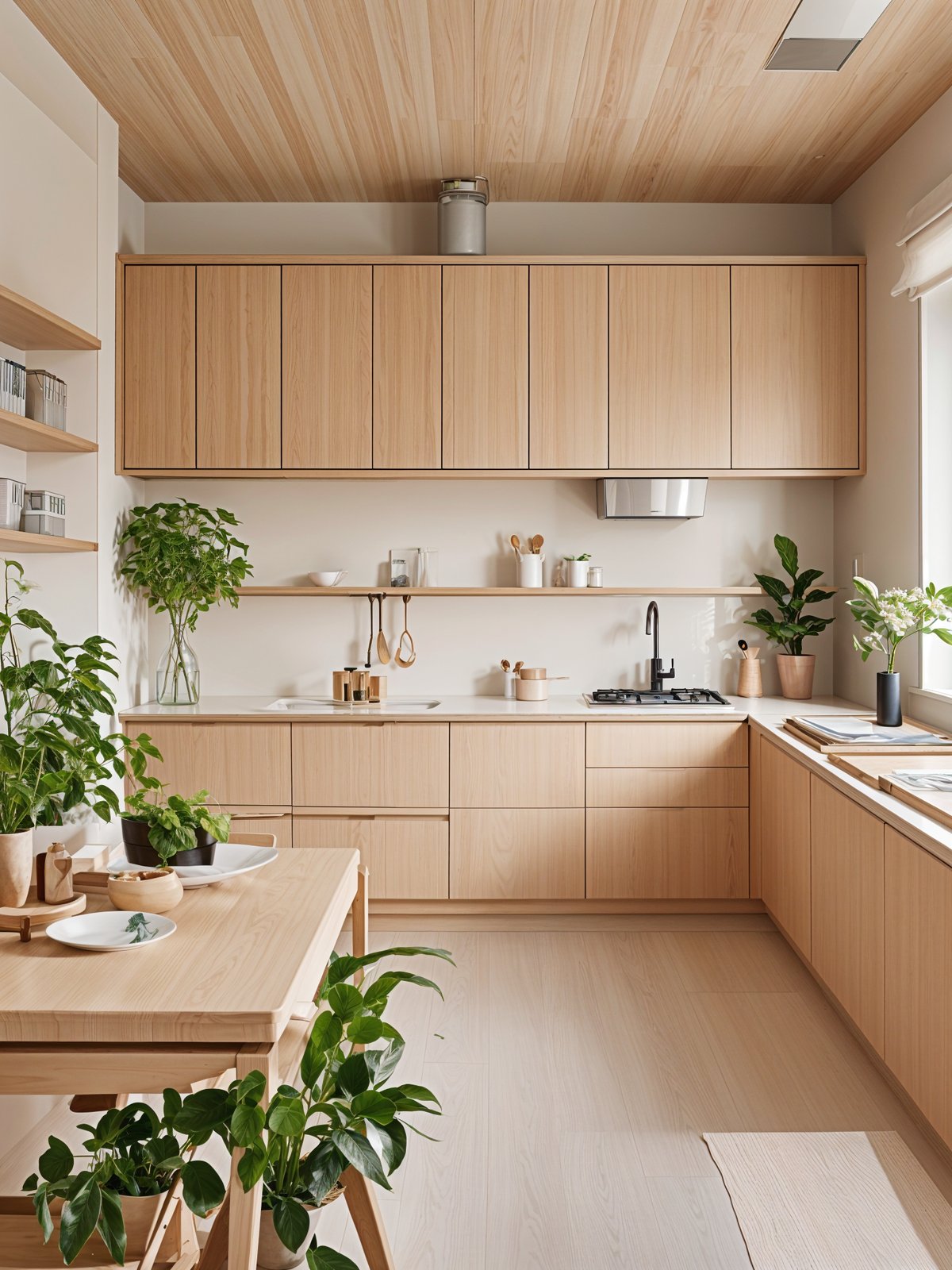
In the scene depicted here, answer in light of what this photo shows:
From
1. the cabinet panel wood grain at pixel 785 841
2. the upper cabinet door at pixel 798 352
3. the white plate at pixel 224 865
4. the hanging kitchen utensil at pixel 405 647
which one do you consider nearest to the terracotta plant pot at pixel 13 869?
the white plate at pixel 224 865

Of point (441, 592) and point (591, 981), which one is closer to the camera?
point (591, 981)

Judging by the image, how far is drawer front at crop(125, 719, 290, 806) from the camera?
12.1 feet

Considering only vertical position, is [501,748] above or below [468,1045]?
above

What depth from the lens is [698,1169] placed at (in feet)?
7.23

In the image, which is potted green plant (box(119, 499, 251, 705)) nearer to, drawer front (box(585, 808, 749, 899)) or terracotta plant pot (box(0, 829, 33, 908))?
drawer front (box(585, 808, 749, 899))

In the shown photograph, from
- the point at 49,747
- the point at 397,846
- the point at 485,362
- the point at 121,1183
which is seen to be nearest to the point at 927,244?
the point at 485,362

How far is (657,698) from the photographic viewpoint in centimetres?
390

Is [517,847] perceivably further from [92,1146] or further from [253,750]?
[92,1146]

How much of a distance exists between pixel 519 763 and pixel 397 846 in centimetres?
55

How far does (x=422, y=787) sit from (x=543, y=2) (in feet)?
8.26

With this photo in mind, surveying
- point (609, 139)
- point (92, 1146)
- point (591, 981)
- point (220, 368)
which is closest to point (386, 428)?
point (220, 368)

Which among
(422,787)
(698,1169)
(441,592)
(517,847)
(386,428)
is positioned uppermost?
(386,428)

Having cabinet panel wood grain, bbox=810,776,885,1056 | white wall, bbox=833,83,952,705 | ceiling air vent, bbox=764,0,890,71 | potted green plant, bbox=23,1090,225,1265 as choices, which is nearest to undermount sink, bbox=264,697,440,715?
cabinet panel wood grain, bbox=810,776,885,1056

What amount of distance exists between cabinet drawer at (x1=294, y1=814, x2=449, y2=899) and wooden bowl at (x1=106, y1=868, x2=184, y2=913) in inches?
73.3
